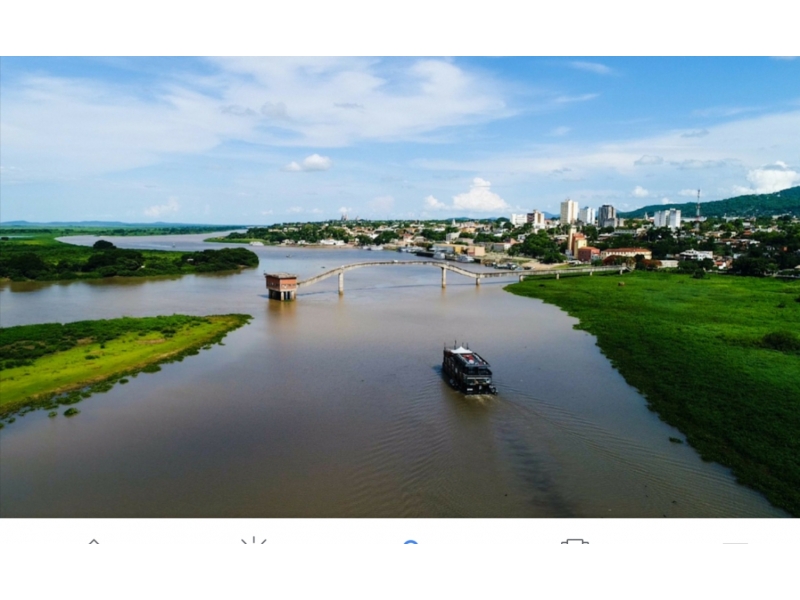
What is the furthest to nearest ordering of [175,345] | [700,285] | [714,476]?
[700,285] → [175,345] → [714,476]

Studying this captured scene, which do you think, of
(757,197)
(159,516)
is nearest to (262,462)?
(159,516)

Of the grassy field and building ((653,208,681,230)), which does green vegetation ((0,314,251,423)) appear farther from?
building ((653,208,681,230))

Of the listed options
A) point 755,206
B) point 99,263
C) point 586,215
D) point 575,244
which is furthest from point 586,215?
point 99,263

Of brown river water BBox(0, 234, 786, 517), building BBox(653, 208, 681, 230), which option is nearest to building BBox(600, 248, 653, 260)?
brown river water BBox(0, 234, 786, 517)

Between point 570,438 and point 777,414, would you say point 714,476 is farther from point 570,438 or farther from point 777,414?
point 777,414

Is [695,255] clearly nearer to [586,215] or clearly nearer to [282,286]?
[282,286]

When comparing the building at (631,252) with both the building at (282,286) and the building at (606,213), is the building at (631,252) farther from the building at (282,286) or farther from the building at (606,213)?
the building at (606,213)
